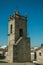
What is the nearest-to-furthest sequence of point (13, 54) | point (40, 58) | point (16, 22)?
point (13, 54)
point (16, 22)
point (40, 58)

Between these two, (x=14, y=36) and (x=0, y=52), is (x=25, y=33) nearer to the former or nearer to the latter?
(x=14, y=36)

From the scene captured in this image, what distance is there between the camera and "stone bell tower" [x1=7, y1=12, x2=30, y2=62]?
24112mm

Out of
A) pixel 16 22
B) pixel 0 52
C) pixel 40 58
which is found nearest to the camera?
pixel 16 22

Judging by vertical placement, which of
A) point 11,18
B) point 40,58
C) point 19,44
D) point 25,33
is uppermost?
point 11,18

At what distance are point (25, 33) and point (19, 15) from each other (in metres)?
2.70

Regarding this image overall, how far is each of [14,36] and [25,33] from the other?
68.1 inches

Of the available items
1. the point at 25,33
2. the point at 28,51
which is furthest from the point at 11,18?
the point at 28,51

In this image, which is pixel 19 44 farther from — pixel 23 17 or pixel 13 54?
pixel 23 17

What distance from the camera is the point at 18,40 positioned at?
24906 millimetres

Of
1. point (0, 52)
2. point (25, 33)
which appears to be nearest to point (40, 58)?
point (25, 33)

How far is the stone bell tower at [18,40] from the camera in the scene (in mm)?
24112

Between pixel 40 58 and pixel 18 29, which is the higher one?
pixel 18 29

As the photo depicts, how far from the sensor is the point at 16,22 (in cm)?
2552

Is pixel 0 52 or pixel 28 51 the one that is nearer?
pixel 28 51
